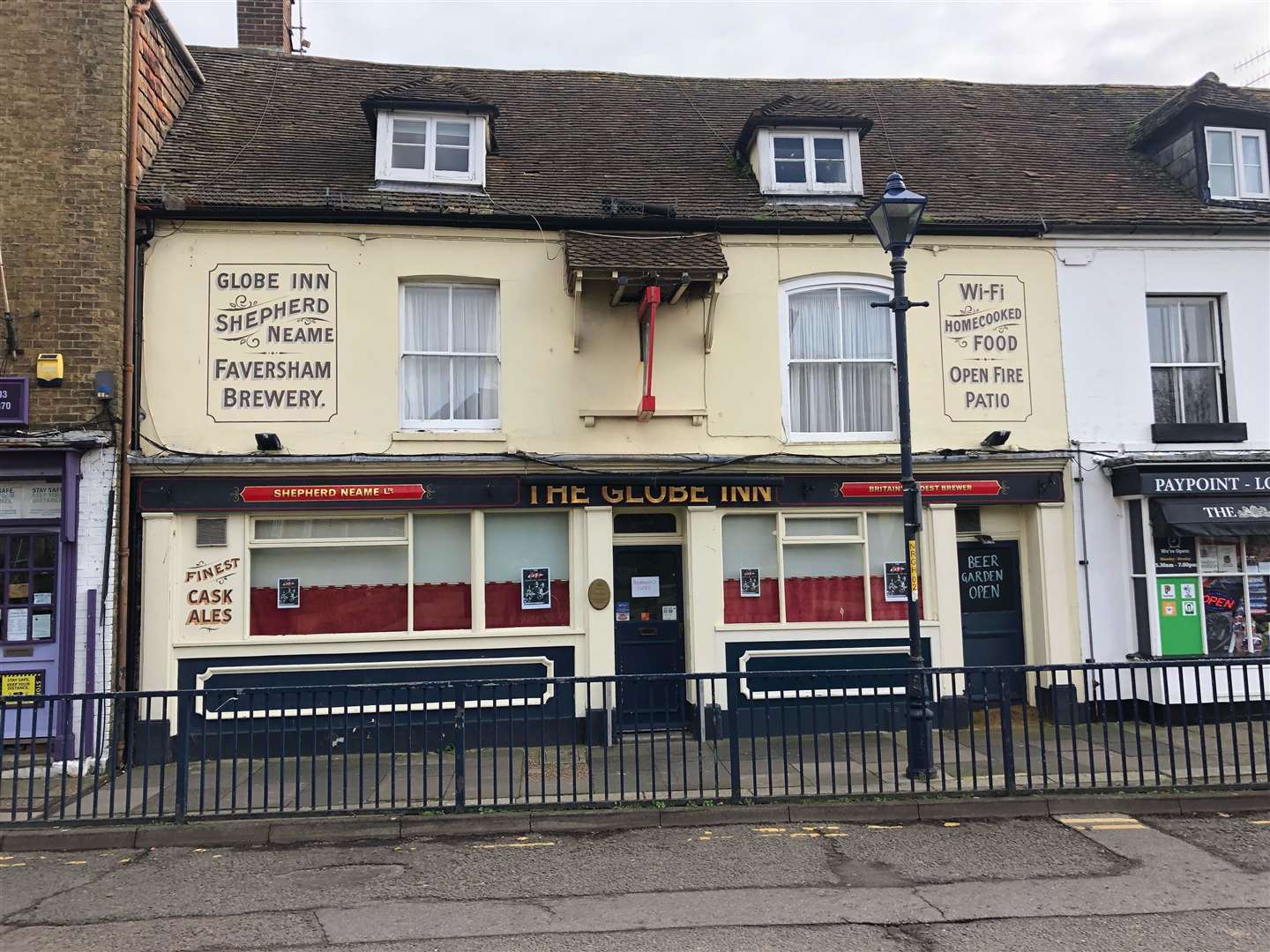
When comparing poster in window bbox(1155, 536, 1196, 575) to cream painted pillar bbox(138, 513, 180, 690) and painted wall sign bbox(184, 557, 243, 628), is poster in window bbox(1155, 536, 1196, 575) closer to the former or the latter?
painted wall sign bbox(184, 557, 243, 628)

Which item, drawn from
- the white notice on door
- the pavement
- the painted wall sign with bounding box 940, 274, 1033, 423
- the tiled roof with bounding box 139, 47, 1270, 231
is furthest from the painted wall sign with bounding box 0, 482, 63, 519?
the painted wall sign with bounding box 940, 274, 1033, 423

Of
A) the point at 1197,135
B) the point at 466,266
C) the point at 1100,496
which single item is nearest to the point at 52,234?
the point at 466,266

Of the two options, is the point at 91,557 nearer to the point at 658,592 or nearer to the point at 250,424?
the point at 250,424

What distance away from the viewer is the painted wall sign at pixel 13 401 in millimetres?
9617

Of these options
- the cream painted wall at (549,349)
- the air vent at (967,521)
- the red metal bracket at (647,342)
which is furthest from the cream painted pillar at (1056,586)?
the red metal bracket at (647,342)

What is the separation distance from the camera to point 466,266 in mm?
11008

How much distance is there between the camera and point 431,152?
11586 mm

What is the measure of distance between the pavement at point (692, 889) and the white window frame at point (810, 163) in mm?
8200

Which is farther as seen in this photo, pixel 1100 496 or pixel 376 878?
pixel 1100 496

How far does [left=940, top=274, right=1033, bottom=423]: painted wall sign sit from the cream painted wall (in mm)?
119

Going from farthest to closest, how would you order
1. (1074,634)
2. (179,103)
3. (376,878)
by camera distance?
(179,103), (1074,634), (376,878)

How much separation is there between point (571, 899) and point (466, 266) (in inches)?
302

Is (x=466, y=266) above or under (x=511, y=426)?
above

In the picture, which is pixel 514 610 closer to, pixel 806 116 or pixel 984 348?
pixel 984 348
